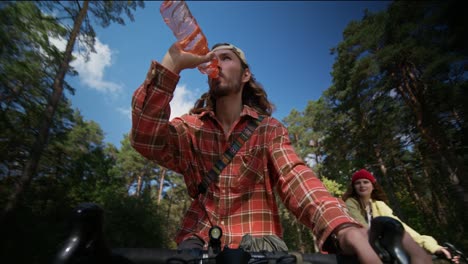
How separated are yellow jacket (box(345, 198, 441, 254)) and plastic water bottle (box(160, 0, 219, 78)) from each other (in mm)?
2428

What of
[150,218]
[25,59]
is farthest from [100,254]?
[150,218]

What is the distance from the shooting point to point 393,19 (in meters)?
8.53

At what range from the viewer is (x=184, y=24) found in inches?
52.6

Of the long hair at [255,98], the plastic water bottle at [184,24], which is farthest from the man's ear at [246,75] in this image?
the plastic water bottle at [184,24]

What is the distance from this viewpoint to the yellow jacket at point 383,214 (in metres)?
2.65

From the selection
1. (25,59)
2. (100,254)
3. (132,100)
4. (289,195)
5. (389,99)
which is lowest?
(100,254)

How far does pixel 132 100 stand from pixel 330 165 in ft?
64.0

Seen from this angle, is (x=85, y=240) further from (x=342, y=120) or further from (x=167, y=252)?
(x=342, y=120)

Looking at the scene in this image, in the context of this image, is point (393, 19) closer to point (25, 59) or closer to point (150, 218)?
point (25, 59)

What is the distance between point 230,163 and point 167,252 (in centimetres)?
82

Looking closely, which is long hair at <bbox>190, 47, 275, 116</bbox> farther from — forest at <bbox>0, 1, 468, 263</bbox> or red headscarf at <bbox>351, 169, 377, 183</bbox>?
red headscarf at <bbox>351, 169, 377, 183</bbox>

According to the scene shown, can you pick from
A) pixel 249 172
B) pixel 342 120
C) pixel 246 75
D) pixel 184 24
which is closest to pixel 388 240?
pixel 249 172

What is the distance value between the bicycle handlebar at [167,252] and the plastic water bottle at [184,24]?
952 mm

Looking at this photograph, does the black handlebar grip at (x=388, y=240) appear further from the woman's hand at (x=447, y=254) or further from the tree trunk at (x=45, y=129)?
the tree trunk at (x=45, y=129)
